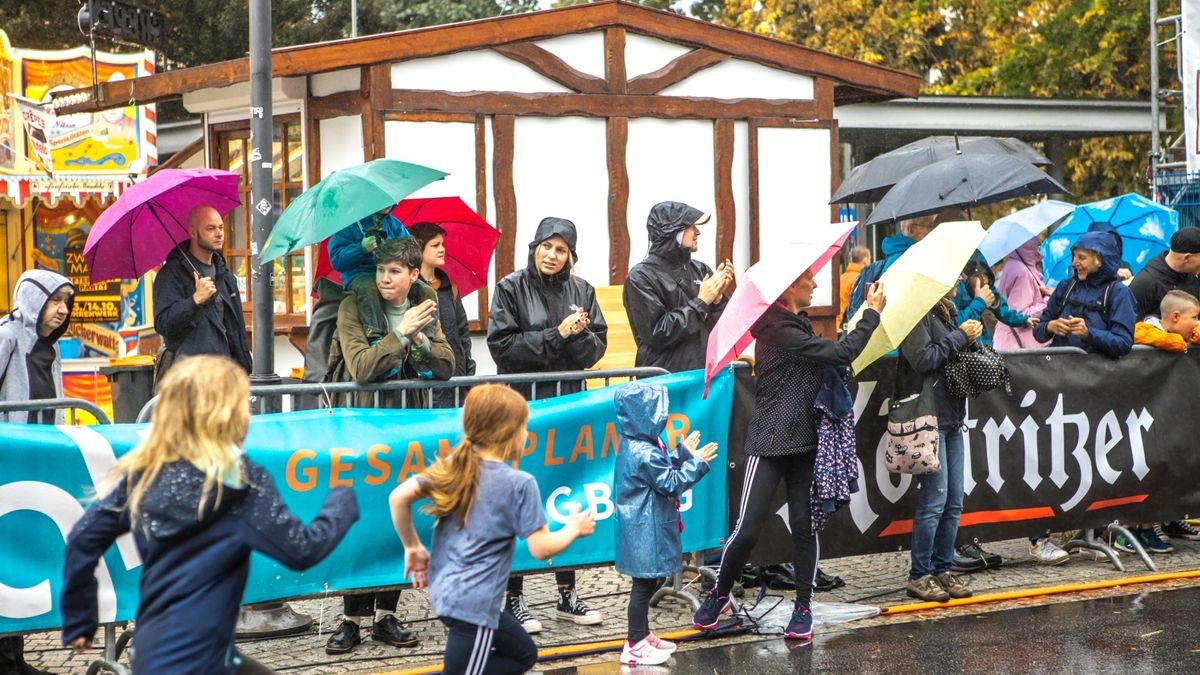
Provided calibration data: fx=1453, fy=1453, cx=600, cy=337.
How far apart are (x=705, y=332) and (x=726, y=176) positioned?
19.2 ft

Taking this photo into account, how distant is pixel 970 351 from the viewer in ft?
26.4

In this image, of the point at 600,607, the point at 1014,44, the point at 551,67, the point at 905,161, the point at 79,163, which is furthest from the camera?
the point at 1014,44

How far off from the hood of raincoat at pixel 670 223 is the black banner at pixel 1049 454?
2.62 feet

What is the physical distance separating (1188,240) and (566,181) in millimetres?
5486

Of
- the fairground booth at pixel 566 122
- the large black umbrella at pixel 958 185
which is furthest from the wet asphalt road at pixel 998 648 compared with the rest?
the fairground booth at pixel 566 122

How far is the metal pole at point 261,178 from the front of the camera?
7.61 metres

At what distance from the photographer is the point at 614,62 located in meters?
13.2

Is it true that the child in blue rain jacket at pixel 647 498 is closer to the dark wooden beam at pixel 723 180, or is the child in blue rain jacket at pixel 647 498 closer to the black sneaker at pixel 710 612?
the black sneaker at pixel 710 612

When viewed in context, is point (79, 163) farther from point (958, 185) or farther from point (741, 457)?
point (958, 185)

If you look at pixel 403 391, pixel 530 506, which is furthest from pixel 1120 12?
pixel 530 506

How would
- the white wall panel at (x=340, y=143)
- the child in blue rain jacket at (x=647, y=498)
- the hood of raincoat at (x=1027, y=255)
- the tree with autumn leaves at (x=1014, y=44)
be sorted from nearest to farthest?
the child in blue rain jacket at (x=647, y=498), the hood of raincoat at (x=1027, y=255), the white wall panel at (x=340, y=143), the tree with autumn leaves at (x=1014, y=44)

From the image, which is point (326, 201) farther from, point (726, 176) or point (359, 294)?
point (726, 176)

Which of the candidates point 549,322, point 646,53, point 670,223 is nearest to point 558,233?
point 549,322

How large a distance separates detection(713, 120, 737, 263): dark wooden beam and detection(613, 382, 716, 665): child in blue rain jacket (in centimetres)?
711
